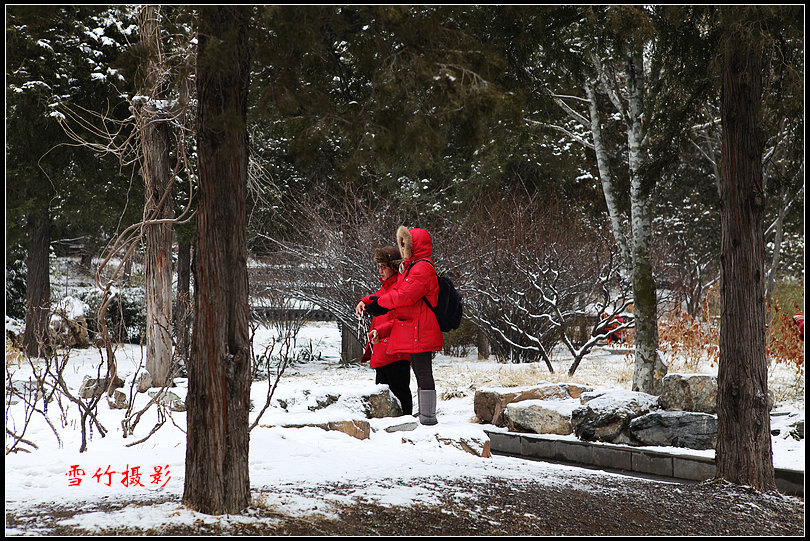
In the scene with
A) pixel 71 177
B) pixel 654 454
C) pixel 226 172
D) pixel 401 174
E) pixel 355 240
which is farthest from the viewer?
pixel 401 174

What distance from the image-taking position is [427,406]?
5746 millimetres

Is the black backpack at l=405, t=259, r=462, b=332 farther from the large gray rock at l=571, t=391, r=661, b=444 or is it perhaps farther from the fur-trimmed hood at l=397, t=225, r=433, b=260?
the large gray rock at l=571, t=391, r=661, b=444

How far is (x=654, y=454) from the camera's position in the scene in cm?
591

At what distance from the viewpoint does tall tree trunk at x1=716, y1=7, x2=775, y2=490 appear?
4.41 metres

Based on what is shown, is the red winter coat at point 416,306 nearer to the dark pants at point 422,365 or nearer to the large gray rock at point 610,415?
the dark pants at point 422,365

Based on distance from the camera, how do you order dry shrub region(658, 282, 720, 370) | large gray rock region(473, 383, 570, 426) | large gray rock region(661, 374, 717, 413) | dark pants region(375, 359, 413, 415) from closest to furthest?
dark pants region(375, 359, 413, 415)
large gray rock region(661, 374, 717, 413)
large gray rock region(473, 383, 570, 426)
dry shrub region(658, 282, 720, 370)

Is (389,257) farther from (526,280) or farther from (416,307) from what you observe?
(526,280)

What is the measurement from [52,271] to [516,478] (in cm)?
1749

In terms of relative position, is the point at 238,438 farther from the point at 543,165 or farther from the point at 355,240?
the point at 543,165

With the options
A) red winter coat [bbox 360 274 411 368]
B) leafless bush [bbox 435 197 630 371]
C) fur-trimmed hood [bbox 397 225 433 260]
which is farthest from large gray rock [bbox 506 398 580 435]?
leafless bush [bbox 435 197 630 371]

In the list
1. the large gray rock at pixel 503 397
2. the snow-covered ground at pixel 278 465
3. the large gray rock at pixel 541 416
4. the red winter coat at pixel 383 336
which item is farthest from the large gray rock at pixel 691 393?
the red winter coat at pixel 383 336

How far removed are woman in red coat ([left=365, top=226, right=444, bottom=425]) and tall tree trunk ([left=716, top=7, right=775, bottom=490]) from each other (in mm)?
2115

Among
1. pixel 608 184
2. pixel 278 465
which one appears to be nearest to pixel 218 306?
pixel 278 465

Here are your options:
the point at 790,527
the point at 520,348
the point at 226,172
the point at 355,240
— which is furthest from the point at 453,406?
the point at 226,172
